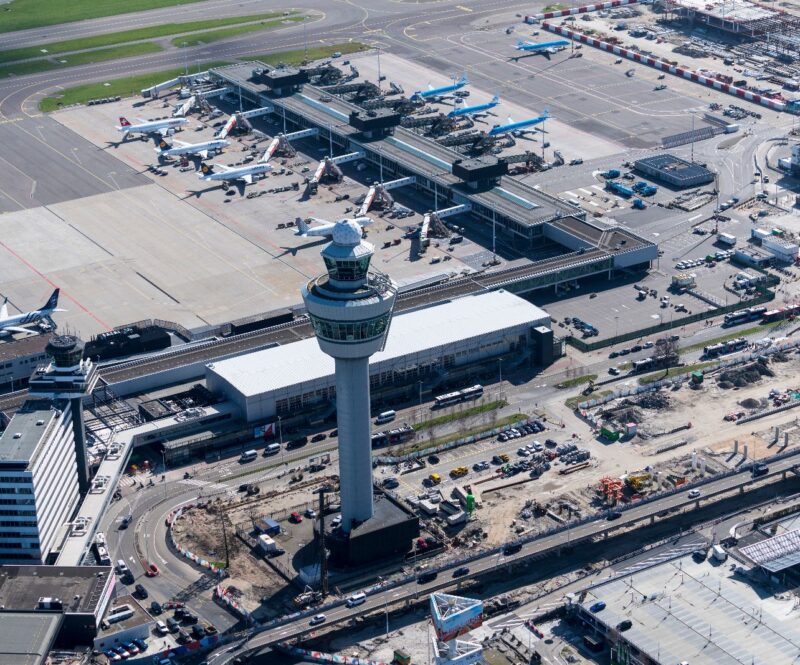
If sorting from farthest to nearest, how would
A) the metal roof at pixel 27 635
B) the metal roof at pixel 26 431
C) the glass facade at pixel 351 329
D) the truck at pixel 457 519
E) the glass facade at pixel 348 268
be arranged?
the truck at pixel 457 519
the metal roof at pixel 26 431
the glass facade at pixel 351 329
the glass facade at pixel 348 268
the metal roof at pixel 27 635

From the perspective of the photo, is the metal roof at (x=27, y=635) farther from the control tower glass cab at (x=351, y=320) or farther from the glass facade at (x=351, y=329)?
the glass facade at (x=351, y=329)

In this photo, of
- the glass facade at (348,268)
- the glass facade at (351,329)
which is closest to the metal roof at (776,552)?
the glass facade at (351,329)

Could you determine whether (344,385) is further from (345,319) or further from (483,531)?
(483,531)

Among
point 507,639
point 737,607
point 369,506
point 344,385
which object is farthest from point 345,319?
point 737,607

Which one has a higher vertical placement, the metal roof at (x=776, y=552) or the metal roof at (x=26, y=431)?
the metal roof at (x=26, y=431)

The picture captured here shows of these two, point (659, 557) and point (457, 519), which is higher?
point (659, 557)

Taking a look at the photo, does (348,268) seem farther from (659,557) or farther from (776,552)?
(776,552)

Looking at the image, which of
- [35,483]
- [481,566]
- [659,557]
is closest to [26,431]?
[35,483]
